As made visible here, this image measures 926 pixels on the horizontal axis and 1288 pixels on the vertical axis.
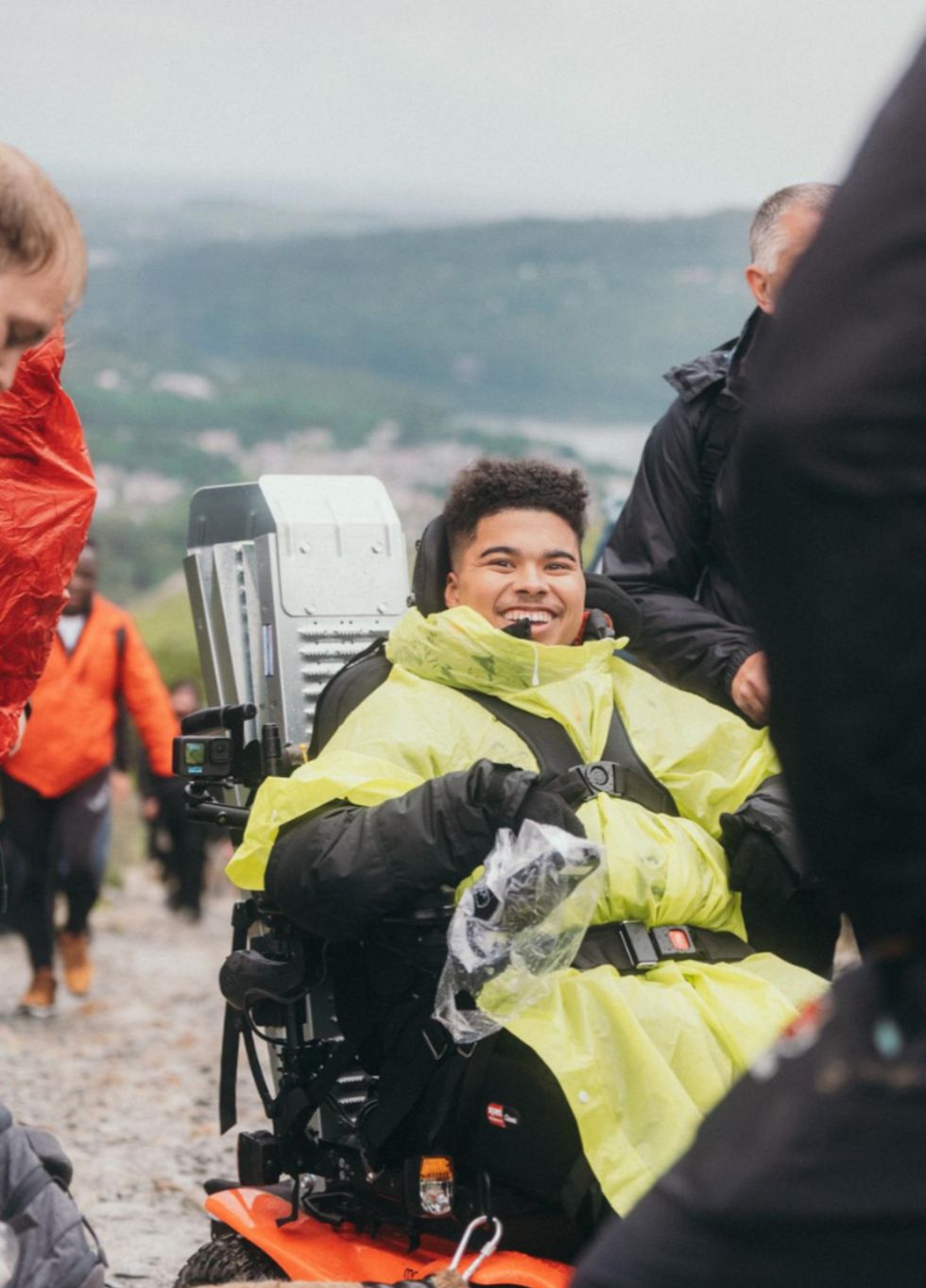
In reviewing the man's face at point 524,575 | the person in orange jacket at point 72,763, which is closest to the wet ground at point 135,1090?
the person in orange jacket at point 72,763

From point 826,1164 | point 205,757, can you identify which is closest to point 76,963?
point 205,757

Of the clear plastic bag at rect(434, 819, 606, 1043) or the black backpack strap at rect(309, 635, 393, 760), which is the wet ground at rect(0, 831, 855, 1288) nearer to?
the black backpack strap at rect(309, 635, 393, 760)

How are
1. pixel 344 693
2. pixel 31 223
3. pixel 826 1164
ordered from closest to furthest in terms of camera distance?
1. pixel 826 1164
2. pixel 31 223
3. pixel 344 693

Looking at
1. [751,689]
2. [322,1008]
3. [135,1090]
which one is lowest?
[135,1090]

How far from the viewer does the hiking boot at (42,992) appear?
9203 mm

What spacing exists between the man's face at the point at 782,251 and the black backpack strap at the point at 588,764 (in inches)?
40.2

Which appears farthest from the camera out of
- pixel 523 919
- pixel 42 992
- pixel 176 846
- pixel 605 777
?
pixel 176 846

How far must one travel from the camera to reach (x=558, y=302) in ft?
129

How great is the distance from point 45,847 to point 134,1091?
83.1 inches

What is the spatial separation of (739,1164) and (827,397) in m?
0.57

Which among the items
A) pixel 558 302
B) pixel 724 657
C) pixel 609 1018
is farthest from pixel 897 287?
pixel 558 302

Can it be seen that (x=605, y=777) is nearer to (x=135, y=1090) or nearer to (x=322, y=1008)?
(x=322, y=1008)

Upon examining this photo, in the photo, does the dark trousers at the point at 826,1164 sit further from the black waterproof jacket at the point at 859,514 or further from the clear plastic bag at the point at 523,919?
the clear plastic bag at the point at 523,919

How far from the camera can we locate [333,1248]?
11.8ft
